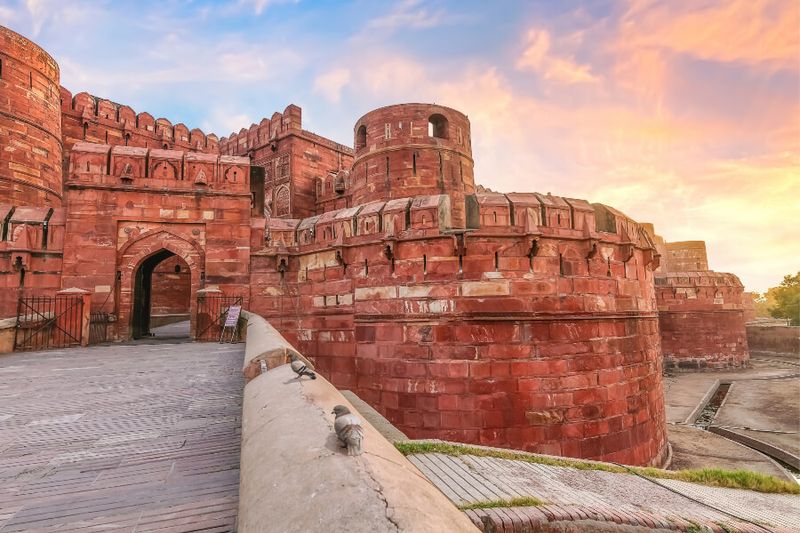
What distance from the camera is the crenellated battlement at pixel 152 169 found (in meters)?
11.1

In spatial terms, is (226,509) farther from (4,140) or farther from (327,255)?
(4,140)

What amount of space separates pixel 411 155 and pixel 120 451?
1352 cm

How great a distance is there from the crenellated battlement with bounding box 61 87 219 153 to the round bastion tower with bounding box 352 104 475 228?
13.6m

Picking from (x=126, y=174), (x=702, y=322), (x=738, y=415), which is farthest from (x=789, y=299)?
(x=126, y=174)

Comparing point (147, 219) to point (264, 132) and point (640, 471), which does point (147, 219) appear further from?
point (264, 132)

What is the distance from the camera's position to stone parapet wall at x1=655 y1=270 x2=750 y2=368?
23.0m

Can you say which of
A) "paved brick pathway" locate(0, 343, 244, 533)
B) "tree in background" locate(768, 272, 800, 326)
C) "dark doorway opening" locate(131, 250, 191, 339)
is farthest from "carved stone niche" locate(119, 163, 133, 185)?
"tree in background" locate(768, 272, 800, 326)

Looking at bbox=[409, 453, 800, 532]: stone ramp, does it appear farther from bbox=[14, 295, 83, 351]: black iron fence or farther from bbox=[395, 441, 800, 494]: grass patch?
bbox=[14, 295, 83, 351]: black iron fence

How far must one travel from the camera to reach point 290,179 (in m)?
21.8

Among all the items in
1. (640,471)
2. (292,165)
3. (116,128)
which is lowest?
(640,471)

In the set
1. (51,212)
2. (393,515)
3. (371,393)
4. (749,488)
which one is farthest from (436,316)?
(51,212)

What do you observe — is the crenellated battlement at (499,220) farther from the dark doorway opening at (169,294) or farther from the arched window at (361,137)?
the dark doorway opening at (169,294)

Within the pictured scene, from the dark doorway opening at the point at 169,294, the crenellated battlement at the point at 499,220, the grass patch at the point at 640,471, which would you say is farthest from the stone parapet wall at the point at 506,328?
the dark doorway opening at the point at 169,294

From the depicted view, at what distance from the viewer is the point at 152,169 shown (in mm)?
11602
